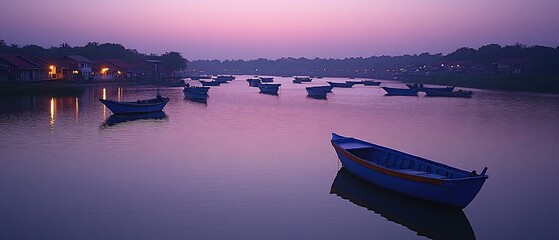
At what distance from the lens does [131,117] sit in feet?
98.0

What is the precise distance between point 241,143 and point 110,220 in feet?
34.3

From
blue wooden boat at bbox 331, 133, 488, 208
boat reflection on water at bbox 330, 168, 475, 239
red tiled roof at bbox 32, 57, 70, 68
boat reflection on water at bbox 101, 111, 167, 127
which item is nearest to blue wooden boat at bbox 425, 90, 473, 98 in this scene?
boat reflection on water at bbox 101, 111, 167, 127

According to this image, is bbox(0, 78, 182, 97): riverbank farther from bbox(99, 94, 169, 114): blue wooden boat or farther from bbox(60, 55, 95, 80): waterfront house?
bbox(99, 94, 169, 114): blue wooden boat

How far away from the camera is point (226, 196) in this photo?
12.4 m

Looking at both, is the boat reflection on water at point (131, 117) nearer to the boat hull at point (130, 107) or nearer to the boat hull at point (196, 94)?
the boat hull at point (130, 107)

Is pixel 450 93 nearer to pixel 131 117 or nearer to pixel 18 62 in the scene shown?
pixel 131 117

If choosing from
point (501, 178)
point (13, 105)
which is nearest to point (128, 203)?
point (501, 178)

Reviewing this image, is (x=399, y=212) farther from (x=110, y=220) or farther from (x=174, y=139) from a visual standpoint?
(x=174, y=139)

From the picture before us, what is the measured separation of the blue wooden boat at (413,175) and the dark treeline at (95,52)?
252 ft

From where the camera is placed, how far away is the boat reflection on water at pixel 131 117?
89.2ft

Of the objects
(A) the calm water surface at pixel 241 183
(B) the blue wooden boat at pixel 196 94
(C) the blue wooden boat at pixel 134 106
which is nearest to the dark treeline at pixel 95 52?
(B) the blue wooden boat at pixel 196 94

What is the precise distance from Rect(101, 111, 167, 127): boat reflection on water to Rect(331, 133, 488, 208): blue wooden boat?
16.8 metres

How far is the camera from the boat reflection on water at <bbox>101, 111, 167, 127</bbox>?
2717cm

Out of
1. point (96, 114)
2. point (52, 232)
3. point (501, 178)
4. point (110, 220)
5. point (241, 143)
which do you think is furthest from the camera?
point (96, 114)
